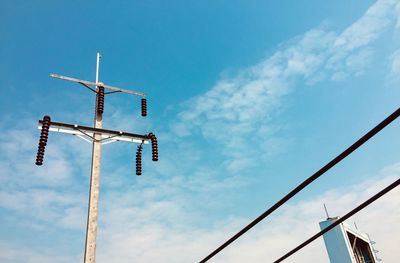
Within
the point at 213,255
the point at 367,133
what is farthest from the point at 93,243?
the point at 367,133

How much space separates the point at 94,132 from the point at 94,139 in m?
0.36

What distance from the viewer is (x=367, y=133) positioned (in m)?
1.88

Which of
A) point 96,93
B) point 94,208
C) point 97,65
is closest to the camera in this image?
point 94,208

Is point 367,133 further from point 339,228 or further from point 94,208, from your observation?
point 339,228

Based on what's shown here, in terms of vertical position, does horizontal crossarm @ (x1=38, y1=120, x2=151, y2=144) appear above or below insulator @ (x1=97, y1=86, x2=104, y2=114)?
below

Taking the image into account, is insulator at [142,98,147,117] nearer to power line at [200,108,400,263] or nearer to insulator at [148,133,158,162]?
insulator at [148,133,158,162]

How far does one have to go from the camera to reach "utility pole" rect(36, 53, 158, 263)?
1065 cm

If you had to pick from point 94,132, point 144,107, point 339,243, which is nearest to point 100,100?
point 94,132

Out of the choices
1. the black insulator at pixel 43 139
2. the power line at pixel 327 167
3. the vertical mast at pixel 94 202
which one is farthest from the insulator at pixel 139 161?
the power line at pixel 327 167

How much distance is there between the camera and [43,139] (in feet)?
38.7

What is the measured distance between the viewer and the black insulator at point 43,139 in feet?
37.4

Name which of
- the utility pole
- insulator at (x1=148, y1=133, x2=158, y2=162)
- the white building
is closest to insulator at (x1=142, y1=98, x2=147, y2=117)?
the utility pole

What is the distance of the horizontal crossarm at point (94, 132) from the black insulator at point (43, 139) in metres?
0.18

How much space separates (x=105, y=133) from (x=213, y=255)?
36.3 ft
